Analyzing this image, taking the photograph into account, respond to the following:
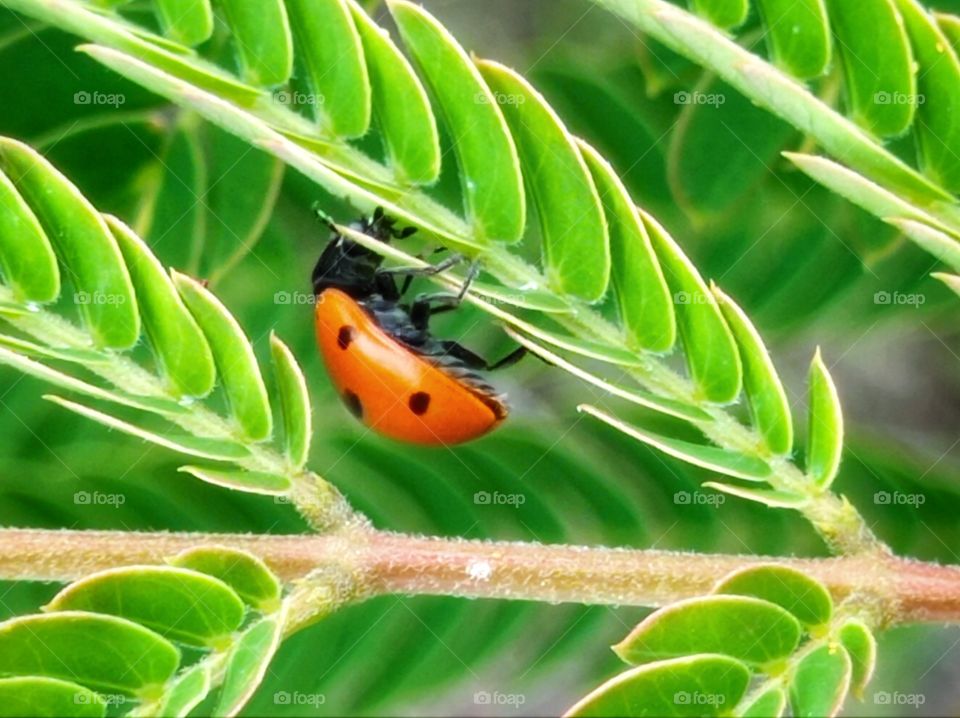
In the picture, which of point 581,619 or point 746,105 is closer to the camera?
point 746,105

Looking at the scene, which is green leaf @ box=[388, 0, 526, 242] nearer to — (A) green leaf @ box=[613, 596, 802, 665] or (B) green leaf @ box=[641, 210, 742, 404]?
(B) green leaf @ box=[641, 210, 742, 404]

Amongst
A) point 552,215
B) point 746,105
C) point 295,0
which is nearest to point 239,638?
point 552,215

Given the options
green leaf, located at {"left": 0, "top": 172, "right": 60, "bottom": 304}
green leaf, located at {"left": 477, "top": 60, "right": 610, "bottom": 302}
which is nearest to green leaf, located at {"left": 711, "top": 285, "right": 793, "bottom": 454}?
green leaf, located at {"left": 477, "top": 60, "right": 610, "bottom": 302}

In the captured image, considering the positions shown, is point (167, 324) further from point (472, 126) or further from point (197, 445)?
point (472, 126)

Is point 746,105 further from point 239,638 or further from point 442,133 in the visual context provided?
point 239,638

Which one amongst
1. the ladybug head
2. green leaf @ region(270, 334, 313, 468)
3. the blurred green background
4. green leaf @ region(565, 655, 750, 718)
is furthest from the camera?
the ladybug head

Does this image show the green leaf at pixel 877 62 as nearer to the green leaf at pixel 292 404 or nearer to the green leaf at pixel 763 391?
the green leaf at pixel 763 391
